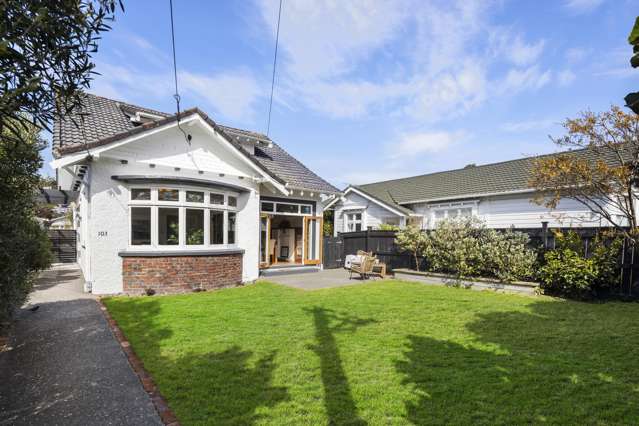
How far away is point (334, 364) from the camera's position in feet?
15.2

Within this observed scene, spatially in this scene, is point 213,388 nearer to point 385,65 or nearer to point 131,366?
point 131,366

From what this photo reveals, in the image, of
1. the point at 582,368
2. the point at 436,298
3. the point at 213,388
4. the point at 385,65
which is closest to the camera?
the point at 213,388

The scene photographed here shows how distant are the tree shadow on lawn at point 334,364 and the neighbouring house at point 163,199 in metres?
4.69

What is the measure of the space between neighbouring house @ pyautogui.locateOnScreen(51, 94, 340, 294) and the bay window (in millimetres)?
28

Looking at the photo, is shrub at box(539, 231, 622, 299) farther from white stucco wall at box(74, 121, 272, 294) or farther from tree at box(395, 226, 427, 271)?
white stucco wall at box(74, 121, 272, 294)

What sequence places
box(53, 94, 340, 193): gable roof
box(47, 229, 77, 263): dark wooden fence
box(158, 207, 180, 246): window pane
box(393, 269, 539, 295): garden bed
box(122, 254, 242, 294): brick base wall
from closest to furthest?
box(53, 94, 340, 193): gable roof → box(122, 254, 242, 294): brick base wall → box(393, 269, 539, 295): garden bed → box(158, 207, 180, 246): window pane → box(47, 229, 77, 263): dark wooden fence

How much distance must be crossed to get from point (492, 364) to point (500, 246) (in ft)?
22.1

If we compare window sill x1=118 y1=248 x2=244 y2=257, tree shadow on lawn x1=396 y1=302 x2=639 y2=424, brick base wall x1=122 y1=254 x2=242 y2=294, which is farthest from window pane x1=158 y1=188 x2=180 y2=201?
tree shadow on lawn x1=396 y1=302 x2=639 y2=424

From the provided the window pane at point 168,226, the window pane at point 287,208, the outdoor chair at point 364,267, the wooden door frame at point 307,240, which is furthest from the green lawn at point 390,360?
the wooden door frame at point 307,240

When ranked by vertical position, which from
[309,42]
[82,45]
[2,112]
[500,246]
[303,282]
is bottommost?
[303,282]

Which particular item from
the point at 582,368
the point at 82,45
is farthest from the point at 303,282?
the point at 82,45

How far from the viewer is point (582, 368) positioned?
4.46 meters

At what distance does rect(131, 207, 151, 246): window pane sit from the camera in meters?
9.79

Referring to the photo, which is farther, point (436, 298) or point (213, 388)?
point (436, 298)
